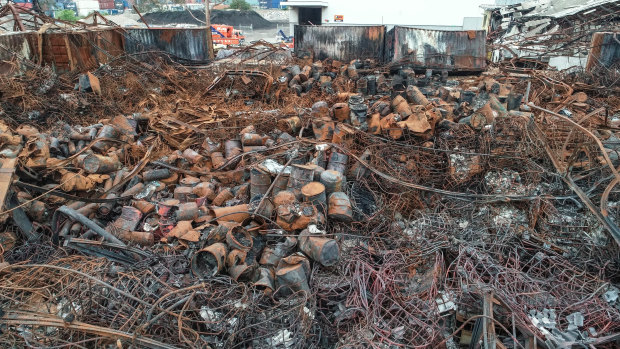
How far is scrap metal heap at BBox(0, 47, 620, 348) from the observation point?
2.93m

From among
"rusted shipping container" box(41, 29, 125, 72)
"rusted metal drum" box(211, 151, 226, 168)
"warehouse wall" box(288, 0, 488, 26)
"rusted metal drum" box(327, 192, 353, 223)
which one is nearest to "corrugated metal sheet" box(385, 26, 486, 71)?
"rusted metal drum" box(211, 151, 226, 168)

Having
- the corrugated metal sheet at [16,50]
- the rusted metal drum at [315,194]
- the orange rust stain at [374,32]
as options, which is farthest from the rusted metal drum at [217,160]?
the orange rust stain at [374,32]

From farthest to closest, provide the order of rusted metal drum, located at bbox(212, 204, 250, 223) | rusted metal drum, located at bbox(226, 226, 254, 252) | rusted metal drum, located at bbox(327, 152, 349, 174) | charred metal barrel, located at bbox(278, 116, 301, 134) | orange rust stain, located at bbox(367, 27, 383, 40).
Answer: orange rust stain, located at bbox(367, 27, 383, 40)
charred metal barrel, located at bbox(278, 116, 301, 134)
rusted metal drum, located at bbox(327, 152, 349, 174)
rusted metal drum, located at bbox(212, 204, 250, 223)
rusted metal drum, located at bbox(226, 226, 254, 252)

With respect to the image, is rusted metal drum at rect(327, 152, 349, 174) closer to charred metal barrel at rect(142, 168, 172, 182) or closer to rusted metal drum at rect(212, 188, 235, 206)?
rusted metal drum at rect(212, 188, 235, 206)

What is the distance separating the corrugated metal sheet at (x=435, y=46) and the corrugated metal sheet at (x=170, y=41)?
5535mm

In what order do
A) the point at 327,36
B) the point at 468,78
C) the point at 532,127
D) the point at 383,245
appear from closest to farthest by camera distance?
the point at 383,245, the point at 532,127, the point at 468,78, the point at 327,36

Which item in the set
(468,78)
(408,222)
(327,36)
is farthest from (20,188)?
(468,78)

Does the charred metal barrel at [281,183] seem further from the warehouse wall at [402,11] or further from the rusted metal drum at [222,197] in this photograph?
the warehouse wall at [402,11]

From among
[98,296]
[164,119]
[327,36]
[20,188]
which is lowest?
[98,296]

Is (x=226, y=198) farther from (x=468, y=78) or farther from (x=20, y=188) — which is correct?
(x=468, y=78)

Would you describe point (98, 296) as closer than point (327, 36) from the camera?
Yes

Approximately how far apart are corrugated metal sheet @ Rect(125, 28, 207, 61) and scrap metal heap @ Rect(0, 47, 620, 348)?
4317mm

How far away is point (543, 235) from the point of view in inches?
156

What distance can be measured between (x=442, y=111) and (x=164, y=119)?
14.6 ft
